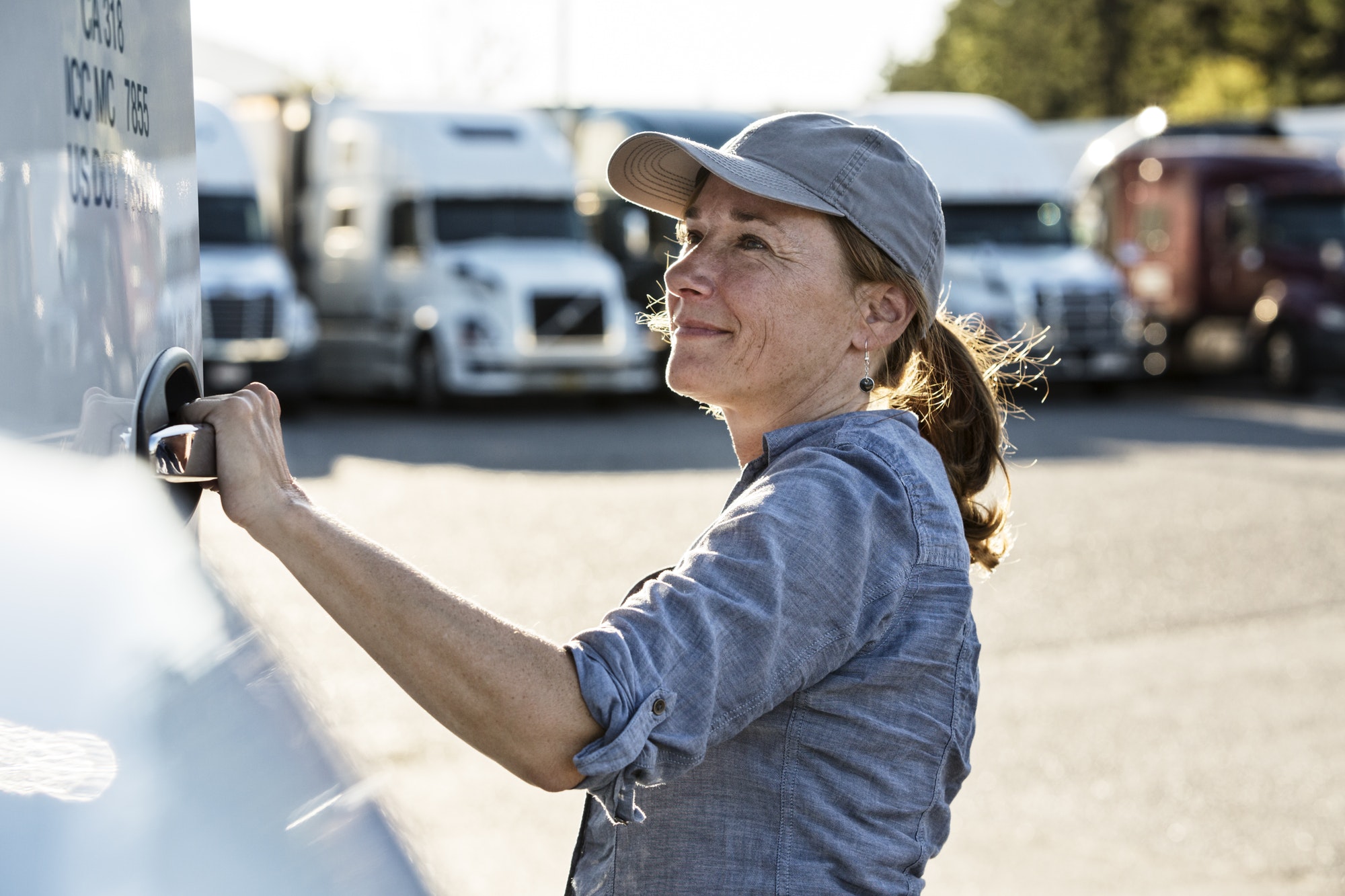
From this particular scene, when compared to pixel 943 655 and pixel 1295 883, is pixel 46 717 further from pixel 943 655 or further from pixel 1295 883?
pixel 1295 883

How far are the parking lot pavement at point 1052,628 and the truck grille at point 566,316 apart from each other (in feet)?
5.56

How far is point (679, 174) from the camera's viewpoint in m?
1.97

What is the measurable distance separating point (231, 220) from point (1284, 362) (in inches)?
467

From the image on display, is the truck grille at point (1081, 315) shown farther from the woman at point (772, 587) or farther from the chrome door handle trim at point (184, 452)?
the chrome door handle trim at point (184, 452)

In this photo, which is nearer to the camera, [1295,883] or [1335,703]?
[1295,883]

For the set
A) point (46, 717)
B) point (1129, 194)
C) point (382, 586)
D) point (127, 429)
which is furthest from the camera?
point (1129, 194)

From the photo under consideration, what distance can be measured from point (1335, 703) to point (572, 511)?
5189 mm

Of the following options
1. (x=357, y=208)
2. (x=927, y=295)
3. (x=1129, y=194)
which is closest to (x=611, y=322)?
(x=357, y=208)

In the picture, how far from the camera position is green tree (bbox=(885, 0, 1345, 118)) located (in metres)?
39.6

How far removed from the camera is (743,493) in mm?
1665

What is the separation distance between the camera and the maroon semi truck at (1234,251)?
61.3ft

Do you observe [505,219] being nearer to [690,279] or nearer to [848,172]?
[690,279]

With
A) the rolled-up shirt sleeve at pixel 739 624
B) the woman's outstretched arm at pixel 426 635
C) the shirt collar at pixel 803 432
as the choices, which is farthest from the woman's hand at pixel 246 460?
the shirt collar at pixel 803 432

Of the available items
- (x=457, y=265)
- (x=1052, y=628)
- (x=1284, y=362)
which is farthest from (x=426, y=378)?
(x=1052, y=628)
